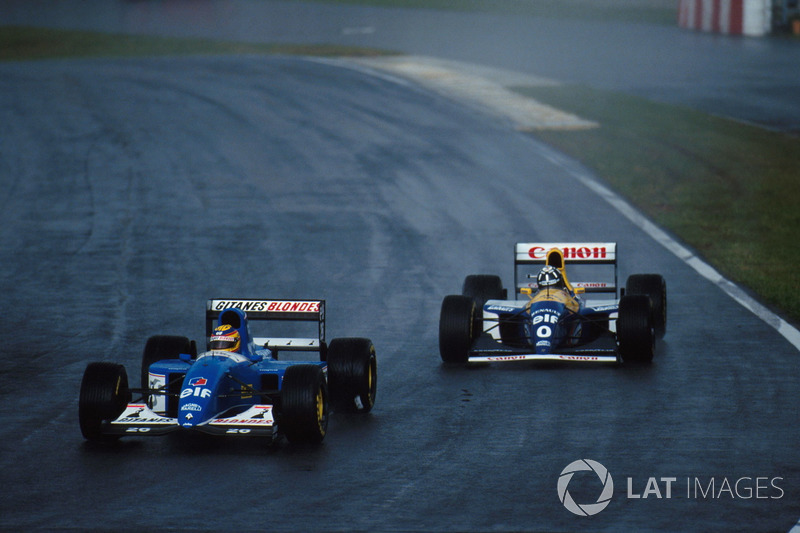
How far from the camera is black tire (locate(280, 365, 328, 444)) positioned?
441 inches

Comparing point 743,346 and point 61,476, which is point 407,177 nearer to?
point 743,346

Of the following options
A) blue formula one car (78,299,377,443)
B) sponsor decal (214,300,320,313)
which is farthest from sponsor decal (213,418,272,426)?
sponsor decal (214,300,320,313)

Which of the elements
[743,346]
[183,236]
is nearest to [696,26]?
[183,236]

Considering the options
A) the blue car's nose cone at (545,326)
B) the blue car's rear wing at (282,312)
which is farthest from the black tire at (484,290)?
the blue car's rear wing at (282,312)

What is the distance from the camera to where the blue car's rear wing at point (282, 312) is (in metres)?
13.1

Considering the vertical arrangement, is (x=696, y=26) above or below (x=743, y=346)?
above

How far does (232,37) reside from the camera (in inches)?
2181

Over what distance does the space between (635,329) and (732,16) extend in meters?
39.4

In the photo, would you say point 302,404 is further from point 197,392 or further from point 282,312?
point 282,312

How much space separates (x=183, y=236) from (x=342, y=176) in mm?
6216

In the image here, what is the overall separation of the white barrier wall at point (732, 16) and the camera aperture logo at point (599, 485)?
42.1m

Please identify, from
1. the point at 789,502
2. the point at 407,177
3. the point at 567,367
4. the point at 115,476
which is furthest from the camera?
the point at 407,177

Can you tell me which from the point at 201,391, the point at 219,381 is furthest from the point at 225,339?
the point at 201,391
